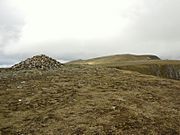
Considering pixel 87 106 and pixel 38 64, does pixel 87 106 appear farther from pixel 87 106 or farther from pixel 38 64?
pixel 38 64

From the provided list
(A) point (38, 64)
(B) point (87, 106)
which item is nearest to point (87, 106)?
(B) point (87, 106)

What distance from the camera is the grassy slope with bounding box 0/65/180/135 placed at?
1725 centimetres

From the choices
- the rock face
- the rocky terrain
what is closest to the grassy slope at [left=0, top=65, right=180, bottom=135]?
the rocky terrain

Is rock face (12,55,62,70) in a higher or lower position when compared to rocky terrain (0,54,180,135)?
higher

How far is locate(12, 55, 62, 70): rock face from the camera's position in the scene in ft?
138

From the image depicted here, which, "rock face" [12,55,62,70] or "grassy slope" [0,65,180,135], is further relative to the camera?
"rock face" [12,55,62,70]

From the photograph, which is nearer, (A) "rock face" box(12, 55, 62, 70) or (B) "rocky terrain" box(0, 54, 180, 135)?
(B) "rocky terrain" box(0, 54, 180, 135)

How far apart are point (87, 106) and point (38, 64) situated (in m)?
22.7

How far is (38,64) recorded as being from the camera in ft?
139

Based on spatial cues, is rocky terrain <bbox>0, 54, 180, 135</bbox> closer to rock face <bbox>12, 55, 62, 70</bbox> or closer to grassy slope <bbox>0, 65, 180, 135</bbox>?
grassy slope <bbox>0, 65, 180, 135</bbox>

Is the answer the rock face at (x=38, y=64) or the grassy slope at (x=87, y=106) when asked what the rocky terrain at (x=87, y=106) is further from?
the rock face at (x=38, y=64)

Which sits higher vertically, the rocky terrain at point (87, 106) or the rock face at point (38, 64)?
the rock face at point (38, 64)

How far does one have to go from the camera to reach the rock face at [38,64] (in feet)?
138

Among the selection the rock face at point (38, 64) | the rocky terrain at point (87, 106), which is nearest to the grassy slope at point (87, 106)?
the rocky terrain at point (87, 106)
